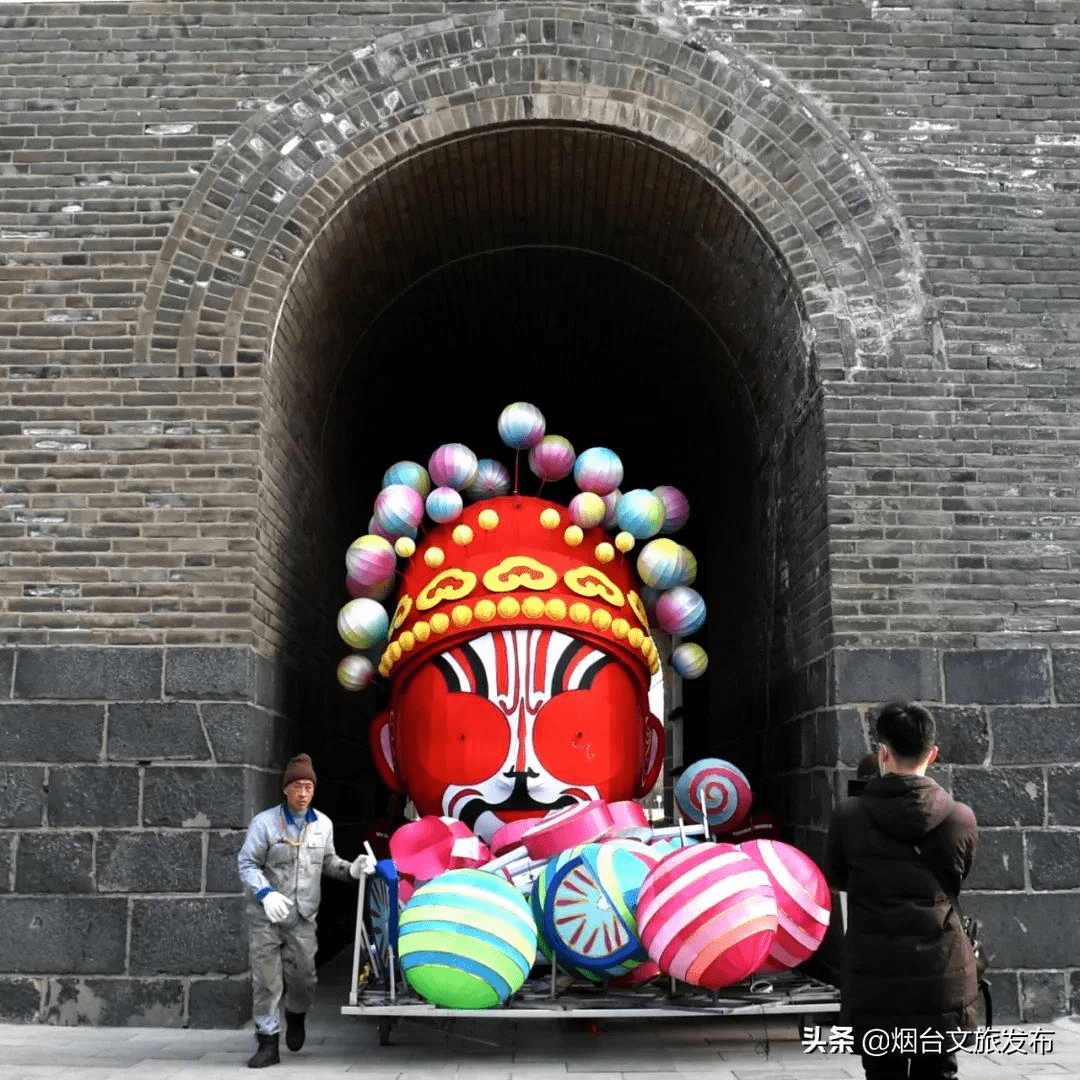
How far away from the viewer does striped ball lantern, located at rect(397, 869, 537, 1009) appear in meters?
4.93

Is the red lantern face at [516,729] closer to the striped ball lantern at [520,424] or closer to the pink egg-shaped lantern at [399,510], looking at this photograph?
the pink egg-shaped lantern at [399,510]

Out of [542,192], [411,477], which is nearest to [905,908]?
[411,477]

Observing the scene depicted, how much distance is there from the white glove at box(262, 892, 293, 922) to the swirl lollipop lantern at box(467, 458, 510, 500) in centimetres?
271

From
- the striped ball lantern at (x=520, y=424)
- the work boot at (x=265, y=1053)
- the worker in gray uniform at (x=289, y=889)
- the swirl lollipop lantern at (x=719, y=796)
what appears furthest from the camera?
the striped ball lantern at (x=520, y=424)

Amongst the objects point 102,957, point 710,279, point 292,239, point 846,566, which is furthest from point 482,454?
point 102,957

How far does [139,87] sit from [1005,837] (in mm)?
5945

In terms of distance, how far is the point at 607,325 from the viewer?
882 cm

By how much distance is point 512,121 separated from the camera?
21.7ft

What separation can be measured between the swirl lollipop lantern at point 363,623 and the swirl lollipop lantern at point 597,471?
4.36 ft

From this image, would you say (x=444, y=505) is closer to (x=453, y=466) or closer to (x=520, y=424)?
(x=453, y=466)

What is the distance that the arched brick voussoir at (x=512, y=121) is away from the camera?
21.0ft

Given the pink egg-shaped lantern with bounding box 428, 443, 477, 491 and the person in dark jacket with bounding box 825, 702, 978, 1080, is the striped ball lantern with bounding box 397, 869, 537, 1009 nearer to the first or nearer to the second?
the person in dark jacket with bounding box 825, 702, 978, 1080

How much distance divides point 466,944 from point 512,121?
14.0 feet

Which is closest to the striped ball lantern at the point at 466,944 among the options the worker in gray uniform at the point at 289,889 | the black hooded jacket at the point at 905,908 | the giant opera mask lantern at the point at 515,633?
the worker in gray uniform at the point at 289,889
